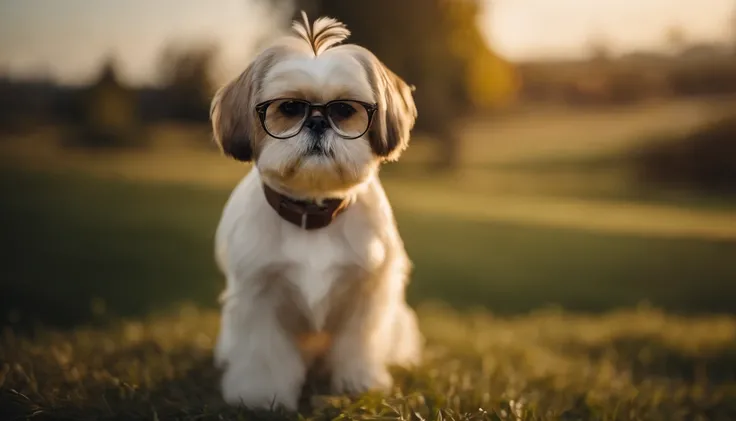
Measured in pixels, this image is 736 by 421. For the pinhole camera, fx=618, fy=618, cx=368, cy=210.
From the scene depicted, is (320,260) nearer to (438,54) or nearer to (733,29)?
(438,54)

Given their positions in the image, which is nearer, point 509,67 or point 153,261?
point 153,261

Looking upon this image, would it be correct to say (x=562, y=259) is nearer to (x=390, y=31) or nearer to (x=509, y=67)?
(x=509, y=67)

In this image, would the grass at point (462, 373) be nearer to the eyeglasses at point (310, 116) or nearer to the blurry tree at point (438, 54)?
the eyeglasses at point (310, 116)

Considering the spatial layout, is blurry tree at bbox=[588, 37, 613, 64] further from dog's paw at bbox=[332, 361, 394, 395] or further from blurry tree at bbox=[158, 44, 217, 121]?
dog's paw at bbox=[332, 361, 394, 395]

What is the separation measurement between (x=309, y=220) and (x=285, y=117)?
38 cm

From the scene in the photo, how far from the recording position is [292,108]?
195 centimetres

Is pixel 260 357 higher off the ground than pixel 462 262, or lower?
higher

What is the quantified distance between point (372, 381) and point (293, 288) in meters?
0.53

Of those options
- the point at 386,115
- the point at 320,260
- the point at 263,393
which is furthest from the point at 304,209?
the point at 263,393

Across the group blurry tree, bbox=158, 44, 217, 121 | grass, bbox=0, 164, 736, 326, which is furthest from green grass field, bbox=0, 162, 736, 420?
blurry tree, bbox=158, 44, 217, 121

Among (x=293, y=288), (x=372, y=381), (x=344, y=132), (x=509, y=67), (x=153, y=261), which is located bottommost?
(x=153, y=261)

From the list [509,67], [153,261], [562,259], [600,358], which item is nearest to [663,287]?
[562,259]

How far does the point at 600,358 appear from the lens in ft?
10.9

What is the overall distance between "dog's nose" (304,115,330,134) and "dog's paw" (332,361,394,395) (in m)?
0.95
